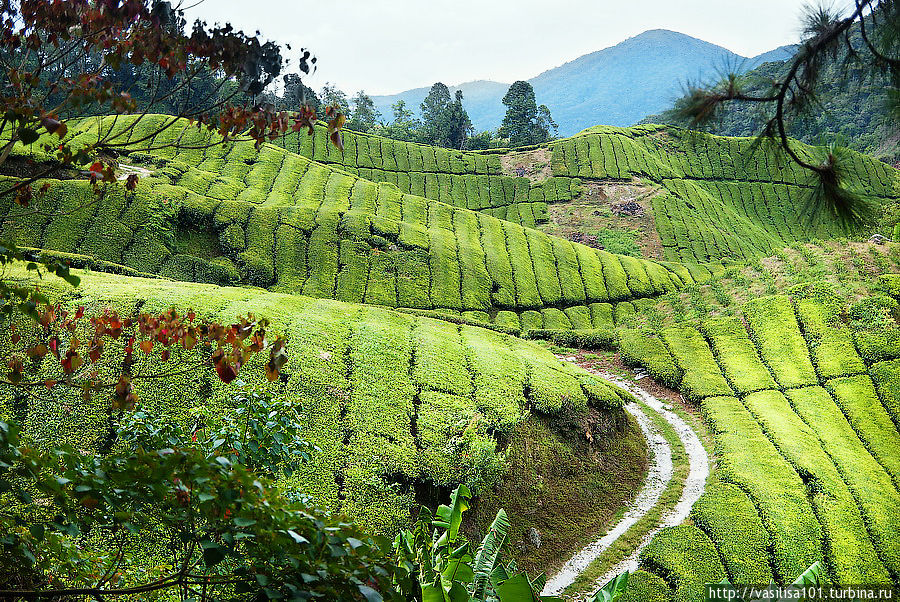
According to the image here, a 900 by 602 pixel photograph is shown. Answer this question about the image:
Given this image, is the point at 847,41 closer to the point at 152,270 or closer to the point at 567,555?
the point at 567,555

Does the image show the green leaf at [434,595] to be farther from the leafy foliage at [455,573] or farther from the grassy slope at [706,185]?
the grassy slope at [706,185]

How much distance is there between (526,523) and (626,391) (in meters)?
7.26

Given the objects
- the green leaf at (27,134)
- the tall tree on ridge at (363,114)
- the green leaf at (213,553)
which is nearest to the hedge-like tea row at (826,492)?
the green leaf at (213,553)

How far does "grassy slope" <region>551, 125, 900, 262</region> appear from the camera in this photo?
35469 mm

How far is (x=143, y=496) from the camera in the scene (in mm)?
2676

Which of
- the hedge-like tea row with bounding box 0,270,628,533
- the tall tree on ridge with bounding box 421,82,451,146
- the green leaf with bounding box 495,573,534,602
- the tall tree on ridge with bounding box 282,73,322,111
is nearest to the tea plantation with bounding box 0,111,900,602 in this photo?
the hedge-like tea row with bounding box 0,270,628,533

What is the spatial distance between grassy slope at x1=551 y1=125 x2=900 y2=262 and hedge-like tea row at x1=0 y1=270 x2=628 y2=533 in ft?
83.3

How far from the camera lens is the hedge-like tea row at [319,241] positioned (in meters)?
19.0

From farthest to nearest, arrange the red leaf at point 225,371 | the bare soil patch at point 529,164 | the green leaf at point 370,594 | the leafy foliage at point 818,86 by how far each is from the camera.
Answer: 1. the bare soil patch at point 529,164
2. the leafy foliage at point 818,86
3. the red leaf at point 225,371
4. the green leaf at point 370,594

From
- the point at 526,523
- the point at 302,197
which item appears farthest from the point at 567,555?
the point at 302,197

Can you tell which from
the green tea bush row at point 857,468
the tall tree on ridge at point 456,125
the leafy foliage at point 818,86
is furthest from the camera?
the tall tree on ridge at point 456,125

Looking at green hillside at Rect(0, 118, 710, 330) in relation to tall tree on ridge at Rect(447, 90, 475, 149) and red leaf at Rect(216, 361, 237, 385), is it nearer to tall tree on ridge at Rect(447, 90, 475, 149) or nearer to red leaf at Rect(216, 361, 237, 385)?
red leaf at Rect(216, 361, 237, 385)

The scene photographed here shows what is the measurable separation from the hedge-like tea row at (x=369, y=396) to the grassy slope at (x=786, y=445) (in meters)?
3.00

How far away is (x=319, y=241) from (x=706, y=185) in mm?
35124
